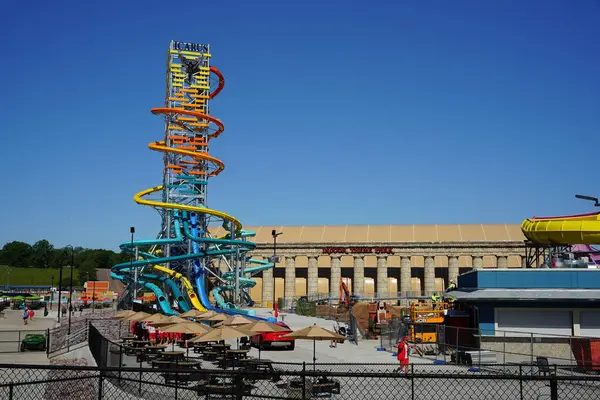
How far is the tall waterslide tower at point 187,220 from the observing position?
61.9 m

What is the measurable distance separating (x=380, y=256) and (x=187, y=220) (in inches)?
1452

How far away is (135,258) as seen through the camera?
205ft

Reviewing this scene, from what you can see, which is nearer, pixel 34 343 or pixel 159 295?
pixel 34 343

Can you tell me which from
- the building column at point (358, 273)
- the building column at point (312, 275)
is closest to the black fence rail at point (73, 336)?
the building column at point (312, 275)

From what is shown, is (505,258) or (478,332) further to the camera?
(505,258)

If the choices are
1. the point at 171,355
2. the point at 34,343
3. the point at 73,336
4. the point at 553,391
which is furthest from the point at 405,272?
the point at 553,391

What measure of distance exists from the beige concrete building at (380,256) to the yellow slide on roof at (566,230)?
161ft

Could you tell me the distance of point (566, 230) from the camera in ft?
128

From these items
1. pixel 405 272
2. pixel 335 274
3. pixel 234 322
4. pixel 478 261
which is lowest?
pixel 234 322

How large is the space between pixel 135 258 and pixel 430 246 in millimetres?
47045

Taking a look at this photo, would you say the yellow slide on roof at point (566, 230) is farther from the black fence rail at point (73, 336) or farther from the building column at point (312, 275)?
the building column at point (312, 275)

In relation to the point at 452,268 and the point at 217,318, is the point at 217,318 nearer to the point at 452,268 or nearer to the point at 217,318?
the point at 217,318

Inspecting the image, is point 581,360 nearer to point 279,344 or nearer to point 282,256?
point 279,344

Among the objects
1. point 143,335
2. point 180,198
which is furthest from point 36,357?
point 180,198
